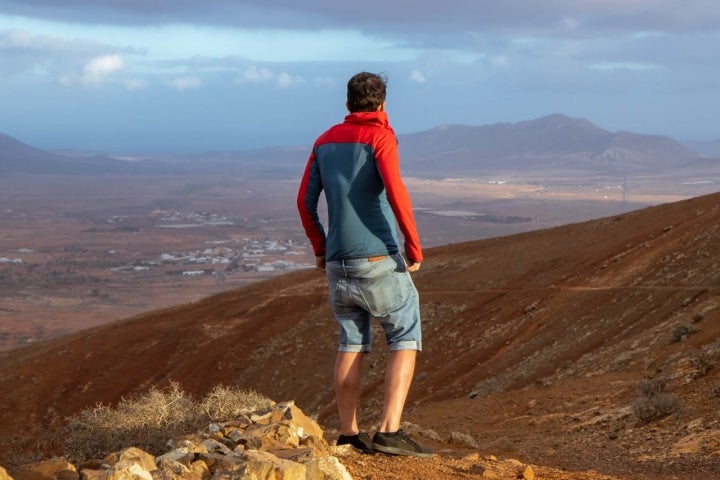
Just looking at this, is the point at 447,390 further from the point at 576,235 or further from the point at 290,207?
the point at 290,207

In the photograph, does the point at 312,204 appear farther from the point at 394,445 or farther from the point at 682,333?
the point at 682,333

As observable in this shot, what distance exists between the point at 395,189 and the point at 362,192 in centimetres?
23

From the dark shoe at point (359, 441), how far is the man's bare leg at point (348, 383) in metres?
0.03

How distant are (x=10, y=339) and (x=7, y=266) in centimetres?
3347

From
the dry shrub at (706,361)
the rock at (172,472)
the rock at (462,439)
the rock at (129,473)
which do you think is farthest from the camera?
the dry shrub at (706,361)

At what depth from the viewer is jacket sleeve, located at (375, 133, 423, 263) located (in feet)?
20.2

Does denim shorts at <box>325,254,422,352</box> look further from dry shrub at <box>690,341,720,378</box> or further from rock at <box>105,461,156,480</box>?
dry shrub at <box>690,341,720,378</box>

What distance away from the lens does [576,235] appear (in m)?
25.9

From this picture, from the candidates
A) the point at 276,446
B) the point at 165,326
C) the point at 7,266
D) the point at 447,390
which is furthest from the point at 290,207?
the point at 276,446

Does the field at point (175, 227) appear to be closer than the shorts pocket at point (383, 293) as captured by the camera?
No

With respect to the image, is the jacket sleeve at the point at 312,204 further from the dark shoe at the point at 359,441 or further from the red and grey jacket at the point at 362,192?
the dark shoe at the point at 359,441

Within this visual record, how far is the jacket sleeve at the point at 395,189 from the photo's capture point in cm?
616

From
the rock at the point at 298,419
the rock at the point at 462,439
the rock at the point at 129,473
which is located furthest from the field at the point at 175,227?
the rock at the point at 129,473

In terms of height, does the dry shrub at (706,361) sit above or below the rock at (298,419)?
below
